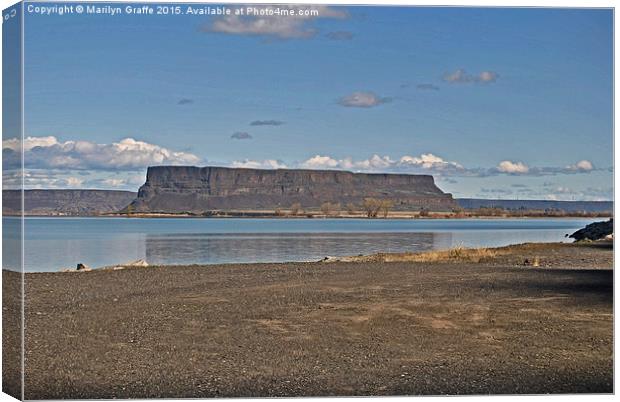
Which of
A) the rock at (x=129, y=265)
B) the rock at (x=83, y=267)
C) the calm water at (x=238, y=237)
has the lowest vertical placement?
the rock at (x=83, y=267)

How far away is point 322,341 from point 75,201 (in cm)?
281

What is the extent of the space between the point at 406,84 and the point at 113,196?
317cm

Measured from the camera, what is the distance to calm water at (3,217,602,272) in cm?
1095

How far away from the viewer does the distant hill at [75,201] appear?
9085mm

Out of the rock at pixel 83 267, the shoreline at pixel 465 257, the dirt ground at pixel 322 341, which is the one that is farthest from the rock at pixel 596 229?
the rock at pixel 83 267

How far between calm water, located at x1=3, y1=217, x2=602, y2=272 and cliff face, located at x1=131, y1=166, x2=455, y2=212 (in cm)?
47

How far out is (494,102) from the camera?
10.3 metres

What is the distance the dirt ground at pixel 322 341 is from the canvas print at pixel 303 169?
0.03m

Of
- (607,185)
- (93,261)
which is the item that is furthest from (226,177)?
(93,261)

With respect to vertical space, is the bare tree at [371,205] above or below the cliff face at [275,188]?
below

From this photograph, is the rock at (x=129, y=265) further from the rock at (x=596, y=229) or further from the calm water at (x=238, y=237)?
the rock at (x=596, y=229)

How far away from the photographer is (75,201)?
33.3 feet

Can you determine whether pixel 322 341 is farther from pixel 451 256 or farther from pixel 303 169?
pixel 451 256

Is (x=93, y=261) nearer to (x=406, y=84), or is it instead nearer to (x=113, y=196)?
(x=113, y=196)
